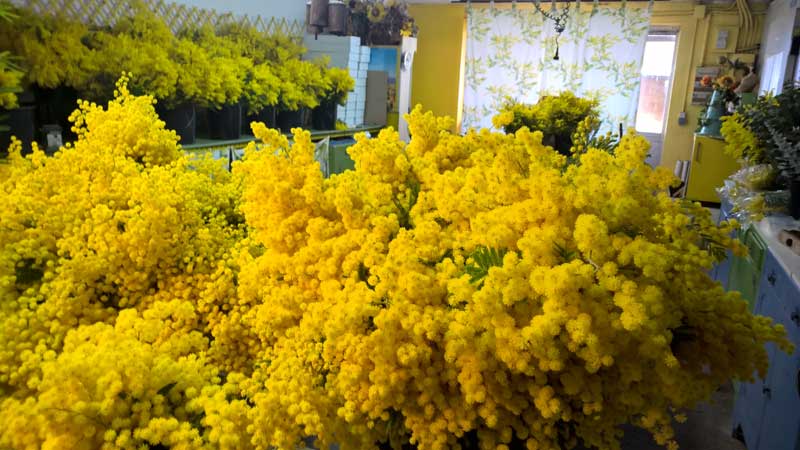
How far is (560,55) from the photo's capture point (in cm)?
669

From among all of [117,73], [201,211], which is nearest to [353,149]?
[201,211]

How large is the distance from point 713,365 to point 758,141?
2.18 m

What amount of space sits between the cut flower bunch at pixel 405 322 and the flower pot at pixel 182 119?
1.95 m

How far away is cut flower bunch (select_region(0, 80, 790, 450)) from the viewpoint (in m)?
0.76

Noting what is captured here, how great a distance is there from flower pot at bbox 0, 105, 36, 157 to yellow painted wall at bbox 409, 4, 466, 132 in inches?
211

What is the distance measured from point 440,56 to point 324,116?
12.3 ft

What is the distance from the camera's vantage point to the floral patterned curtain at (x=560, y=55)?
6.47 m

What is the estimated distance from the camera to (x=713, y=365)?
835 mm

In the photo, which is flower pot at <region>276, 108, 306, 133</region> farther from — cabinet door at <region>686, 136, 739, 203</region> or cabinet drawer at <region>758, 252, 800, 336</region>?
cabinet door at <region>686, 136, 739, 203</region>

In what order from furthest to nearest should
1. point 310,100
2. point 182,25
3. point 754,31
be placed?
point 754,31
point 310,100
point 182,25

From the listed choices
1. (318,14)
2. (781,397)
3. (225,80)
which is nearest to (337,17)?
(318,14)

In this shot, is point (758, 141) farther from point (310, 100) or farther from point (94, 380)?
point (94, 380)

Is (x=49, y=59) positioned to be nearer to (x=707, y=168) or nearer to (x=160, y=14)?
(x=160, y=14)

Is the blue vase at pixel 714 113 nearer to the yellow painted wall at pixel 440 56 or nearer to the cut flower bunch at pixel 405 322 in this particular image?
the yellow painted wall at pixel 440 56
